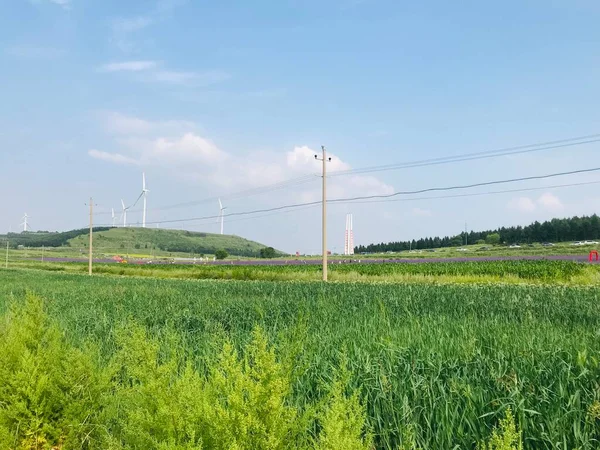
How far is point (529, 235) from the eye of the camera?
130125mm

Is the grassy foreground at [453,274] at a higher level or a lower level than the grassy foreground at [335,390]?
lower

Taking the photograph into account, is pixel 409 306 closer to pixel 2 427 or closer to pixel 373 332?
pixel 373 332

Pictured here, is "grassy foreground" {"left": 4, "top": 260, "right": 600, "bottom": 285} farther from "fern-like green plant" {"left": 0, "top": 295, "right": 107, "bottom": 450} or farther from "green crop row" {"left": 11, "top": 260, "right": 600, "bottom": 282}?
"fern-like green plant" {"left": 0, "top": 295, "right": 107, "bottom": 450}

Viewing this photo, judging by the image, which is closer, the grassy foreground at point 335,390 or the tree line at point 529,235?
the grassy foreground at point 335,390

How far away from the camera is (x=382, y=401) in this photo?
5477 millimetres

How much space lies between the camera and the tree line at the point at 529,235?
120544 mm

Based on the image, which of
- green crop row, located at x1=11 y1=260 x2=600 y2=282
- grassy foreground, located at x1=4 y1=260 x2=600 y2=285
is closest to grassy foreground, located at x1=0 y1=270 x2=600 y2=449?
grassy foreground, located at x1=4 y1=260 x2=600 y2=285

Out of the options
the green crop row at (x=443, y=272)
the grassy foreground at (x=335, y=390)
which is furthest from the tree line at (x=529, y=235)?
the grassy foreground at (x=335, y=390)

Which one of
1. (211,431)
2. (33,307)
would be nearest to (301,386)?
(211,431)

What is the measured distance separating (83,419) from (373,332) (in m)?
5.19

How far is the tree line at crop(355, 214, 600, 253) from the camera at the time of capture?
395 ft

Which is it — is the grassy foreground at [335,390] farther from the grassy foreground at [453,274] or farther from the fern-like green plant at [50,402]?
the grassy foreground at [453,274]

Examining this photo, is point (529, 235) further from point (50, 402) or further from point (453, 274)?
point (50, 402)

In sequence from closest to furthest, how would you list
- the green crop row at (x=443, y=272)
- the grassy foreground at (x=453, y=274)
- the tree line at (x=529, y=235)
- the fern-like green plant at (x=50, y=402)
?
the fern-like green plant at (x=50, y=402), the grassy foreground at (x=453, y=274), the green crop row at (x=443, y=272), the tree line at (x=529, y=235)
